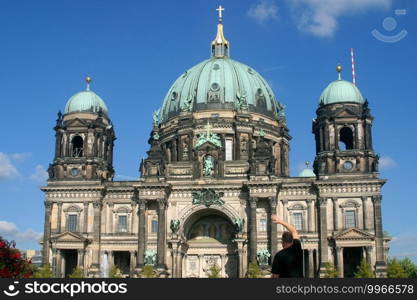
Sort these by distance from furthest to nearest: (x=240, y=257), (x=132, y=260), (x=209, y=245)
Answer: (x=209, y=245)
(x=132, y=260)
(x=240, y=257)

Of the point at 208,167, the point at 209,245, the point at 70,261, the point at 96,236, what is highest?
the point at 208,167

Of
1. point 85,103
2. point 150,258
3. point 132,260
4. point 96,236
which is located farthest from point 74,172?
point 150,258

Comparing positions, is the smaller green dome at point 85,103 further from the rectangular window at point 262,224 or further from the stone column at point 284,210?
the stone column at point 284,210

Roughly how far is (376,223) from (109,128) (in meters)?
33.6

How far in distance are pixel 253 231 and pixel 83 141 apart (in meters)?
22.8

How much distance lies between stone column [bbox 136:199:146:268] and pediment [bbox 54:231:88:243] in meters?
6.23

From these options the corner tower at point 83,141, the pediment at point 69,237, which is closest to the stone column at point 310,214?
the corner tower at point 83,141

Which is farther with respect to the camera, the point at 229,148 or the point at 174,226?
the point at 229,148

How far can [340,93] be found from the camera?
76.6 metres

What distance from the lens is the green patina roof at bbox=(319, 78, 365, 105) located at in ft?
250

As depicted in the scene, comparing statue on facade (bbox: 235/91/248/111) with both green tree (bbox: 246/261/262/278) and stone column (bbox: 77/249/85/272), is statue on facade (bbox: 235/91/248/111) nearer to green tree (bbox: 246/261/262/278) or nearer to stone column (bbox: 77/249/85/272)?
green tree (bbox: 246/261/262/278)

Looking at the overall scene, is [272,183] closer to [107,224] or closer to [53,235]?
[107,224]

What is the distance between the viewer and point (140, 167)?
82.6 meters

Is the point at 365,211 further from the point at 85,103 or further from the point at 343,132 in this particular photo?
the point at 85,103
